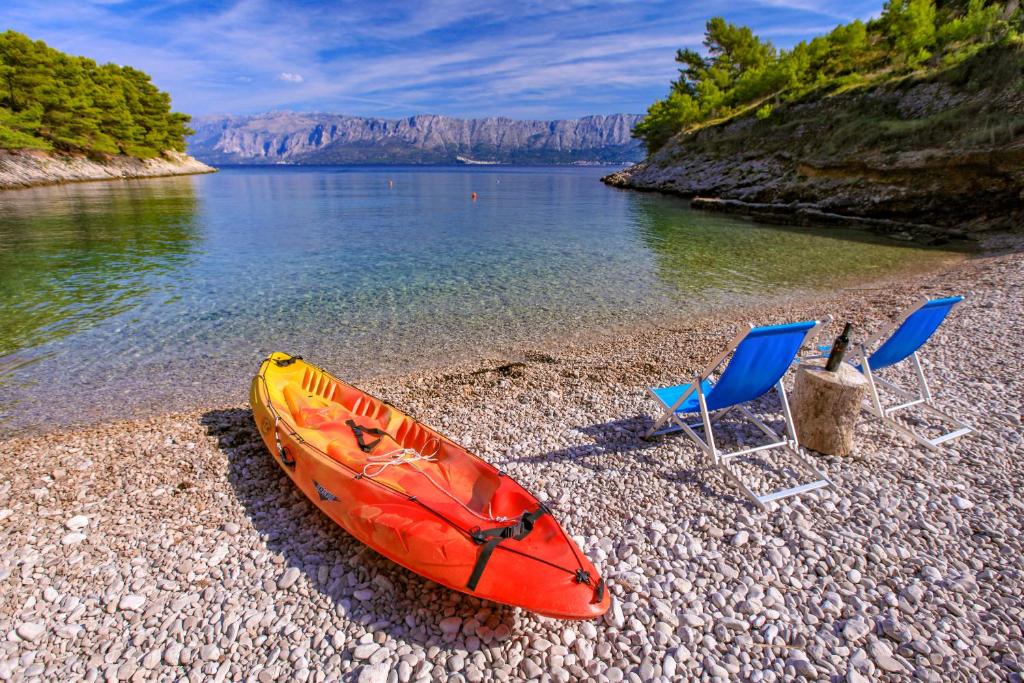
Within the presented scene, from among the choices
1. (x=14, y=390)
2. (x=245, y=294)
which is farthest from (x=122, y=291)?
(x=14, y=390)

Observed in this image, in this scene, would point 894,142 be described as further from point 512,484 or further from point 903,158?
point 512,484

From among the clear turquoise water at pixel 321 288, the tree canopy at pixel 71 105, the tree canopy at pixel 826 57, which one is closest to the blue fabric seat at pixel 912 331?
the clear turquoise water at pixel 321 288

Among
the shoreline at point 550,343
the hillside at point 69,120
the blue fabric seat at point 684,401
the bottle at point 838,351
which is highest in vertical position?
the hillside at point 69,120

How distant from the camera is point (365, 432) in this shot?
551 centimetres

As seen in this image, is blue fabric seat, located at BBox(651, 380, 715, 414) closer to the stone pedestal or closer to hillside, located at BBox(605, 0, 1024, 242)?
the stone pedestal

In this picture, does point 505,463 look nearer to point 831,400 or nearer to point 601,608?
point 601,608

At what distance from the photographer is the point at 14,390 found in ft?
28.1

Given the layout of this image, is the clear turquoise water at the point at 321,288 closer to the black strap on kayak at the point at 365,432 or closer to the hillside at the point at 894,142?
the black strap on kayak at the point at 365,432

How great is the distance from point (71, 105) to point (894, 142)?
8735 centimetres

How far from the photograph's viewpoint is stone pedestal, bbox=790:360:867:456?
17.7 ft

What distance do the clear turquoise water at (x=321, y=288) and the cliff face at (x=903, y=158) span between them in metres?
5.17

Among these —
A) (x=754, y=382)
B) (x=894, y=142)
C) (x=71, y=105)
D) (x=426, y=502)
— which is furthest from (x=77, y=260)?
(x=71, y=105)

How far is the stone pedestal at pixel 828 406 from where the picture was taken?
17.7 ft

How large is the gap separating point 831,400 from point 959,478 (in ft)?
4.72
